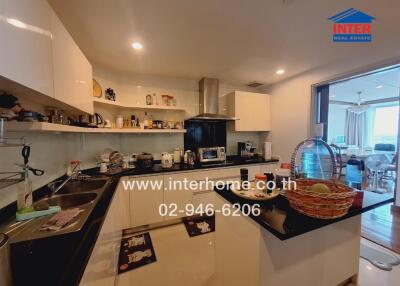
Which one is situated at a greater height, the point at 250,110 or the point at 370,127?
the point at 250,110

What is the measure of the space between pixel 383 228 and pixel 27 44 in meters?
3.90

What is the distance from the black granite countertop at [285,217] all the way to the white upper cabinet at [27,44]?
130cm

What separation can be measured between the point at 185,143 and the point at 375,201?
2.39 meters

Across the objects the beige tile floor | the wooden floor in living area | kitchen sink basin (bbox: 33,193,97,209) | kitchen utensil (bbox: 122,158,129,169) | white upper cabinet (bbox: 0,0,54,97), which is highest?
white upper cabinet (bbox: 0,0,54,97)

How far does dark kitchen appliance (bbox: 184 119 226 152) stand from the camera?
9.97 ft

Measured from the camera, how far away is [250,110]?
10.5 ft

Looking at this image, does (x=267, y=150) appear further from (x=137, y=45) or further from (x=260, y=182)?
(x=137, y=45)

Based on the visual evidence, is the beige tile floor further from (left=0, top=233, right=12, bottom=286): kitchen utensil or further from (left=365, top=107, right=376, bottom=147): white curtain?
(left=365, top=107, right=376, bottom=147): white curtain

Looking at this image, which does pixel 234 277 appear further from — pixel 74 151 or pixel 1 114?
pixel 74 151

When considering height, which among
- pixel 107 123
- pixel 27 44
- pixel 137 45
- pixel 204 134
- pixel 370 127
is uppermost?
pixel 137 45

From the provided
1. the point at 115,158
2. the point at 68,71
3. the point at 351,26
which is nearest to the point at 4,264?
the point at 68,71

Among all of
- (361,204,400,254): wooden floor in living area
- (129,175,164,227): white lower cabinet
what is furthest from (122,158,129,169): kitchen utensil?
(361,204,400,254): wooden floor in living area

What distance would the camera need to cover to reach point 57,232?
83 cm

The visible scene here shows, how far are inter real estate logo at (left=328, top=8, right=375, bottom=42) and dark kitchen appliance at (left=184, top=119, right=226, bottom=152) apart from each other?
195 cm
